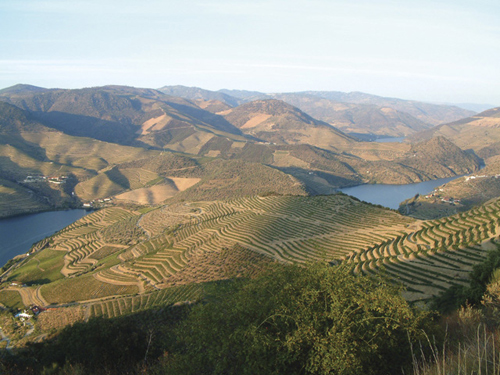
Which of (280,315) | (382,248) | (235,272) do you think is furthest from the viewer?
(235,272)

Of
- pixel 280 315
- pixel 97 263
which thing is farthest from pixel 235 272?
pixel 97 263

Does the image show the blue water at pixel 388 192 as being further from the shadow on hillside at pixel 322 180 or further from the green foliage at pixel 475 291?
the green foliage at pixel 475 291

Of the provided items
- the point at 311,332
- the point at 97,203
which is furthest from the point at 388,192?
the point at 311,332

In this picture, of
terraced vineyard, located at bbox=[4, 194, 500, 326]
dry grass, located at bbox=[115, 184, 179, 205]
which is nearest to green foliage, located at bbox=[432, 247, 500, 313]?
terraced vineyard, located at bbox=[4, 194, 500, 326]

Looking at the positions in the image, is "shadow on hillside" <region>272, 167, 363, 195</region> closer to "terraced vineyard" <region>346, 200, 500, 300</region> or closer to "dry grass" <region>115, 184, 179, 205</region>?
"dry grass" <region>115, 184, 179, 205</region>

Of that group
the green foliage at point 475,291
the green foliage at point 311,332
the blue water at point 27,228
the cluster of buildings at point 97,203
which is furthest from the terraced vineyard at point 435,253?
the cluster of buildings at point 97,203

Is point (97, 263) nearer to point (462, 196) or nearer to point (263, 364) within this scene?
point (263, 364)

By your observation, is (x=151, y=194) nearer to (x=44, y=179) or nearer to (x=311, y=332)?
(x=44, y=179)

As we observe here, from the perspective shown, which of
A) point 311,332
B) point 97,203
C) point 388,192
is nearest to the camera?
point 311,332
